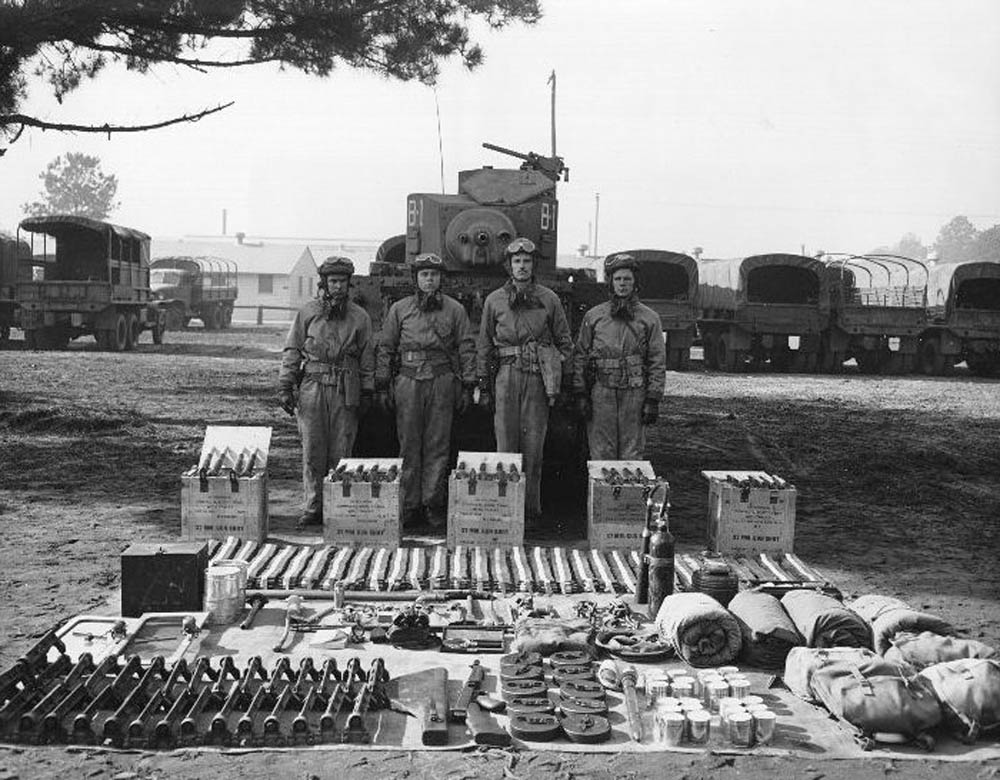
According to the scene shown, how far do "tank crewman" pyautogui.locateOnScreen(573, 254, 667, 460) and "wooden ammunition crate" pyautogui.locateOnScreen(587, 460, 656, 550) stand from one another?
97 centimetres

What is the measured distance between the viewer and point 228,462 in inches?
310

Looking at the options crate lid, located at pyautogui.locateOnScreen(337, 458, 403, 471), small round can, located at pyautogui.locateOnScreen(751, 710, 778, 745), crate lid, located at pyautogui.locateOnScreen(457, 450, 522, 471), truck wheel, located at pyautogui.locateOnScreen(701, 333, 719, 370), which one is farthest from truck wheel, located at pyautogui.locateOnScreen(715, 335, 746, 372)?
small round can, located at pyautogui.locateOnScreen(751, 710, 778, 745)

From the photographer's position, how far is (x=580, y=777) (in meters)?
4.37

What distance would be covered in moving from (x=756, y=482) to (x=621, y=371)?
137cm

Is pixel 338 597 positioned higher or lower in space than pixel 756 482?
lower

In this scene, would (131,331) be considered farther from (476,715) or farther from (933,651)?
(933,651)

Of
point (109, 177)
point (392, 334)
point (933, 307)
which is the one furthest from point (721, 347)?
point (109, 177)

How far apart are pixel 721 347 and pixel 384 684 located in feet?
70.7

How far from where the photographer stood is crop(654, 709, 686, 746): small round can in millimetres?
4660

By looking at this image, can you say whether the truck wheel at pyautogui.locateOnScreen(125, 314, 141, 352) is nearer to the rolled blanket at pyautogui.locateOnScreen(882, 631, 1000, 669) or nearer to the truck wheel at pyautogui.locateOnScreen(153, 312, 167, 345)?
the truck wheel at pyautogui.locateOnScreen(153, 312, 167, 345)

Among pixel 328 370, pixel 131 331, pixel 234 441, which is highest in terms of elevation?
pixel 328 370

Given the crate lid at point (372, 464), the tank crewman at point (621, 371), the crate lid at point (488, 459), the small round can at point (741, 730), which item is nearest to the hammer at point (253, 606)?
A: the crate lid at point (372, 464)

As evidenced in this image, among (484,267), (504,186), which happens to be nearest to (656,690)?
(484,267)

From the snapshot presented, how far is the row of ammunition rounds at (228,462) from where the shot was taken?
7679mm
